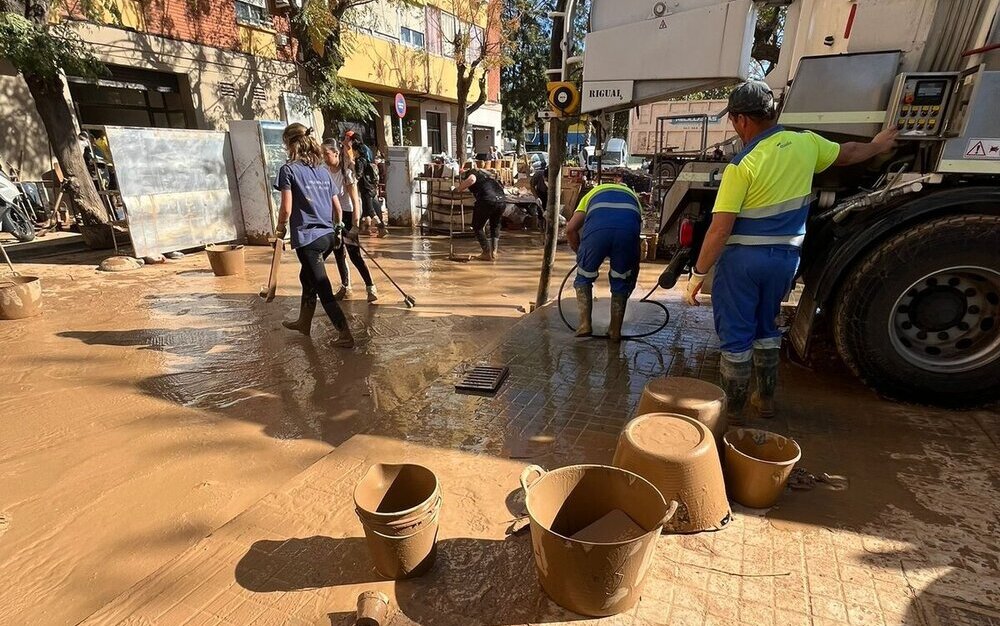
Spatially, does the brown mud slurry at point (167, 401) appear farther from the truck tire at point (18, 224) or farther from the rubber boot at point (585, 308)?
the truck tire at point (18, 224)

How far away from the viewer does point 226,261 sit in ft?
25.2

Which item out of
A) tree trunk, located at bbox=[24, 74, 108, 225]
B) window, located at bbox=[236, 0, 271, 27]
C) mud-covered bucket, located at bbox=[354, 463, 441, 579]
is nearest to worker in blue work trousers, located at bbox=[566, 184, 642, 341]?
mud-covered bucket, located at bbox=[354, 463, 441, 579]

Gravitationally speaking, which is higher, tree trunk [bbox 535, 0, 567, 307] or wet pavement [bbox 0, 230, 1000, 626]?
tree trunk [bbox 535, 0, 567, 307]

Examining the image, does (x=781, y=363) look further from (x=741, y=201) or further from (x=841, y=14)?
(x=841, y=14)

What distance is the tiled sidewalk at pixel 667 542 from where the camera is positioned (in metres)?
1.94

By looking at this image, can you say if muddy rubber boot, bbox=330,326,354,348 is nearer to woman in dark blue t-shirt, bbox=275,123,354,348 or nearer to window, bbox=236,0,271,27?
woman in dark blue t-shirt, bbox=275,123,354,348

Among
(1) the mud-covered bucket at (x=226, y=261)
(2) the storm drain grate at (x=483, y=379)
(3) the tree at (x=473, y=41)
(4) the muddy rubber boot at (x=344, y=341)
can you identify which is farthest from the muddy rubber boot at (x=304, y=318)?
(3) the tree at (x=473, y=41)

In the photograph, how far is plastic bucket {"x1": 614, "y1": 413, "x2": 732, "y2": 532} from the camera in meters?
2.14

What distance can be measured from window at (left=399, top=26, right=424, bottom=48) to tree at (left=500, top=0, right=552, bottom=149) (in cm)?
721

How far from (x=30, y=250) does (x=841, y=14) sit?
1197 centimetres

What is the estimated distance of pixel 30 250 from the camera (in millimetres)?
9391

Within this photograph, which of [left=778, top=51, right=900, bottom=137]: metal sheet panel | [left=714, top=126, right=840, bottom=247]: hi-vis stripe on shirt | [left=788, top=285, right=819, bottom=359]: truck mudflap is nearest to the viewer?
[left=714, top=126, right=840, bottom=247]: hi-vis stripe on shirt

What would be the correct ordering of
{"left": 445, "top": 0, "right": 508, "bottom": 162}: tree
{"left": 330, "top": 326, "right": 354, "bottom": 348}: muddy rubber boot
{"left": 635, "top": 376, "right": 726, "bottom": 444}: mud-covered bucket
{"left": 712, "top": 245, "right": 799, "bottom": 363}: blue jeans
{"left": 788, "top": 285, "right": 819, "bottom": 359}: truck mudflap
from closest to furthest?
{"left": 635, "top": 376, "right": 726, "bottom": 444}: mud-covered bucket < {"left": 712, "top": 245, "right": 799, "bottom": 363}: blue jeans < {"left": 788, "top": 285, "right": 819, "bottom": 359}: truck mudflap < {"left": 330, "top": 326, "right": 354, "bottom": 348}: muddy rubber boot < {"left": 445, "top": 0, "right": 508, "bottom": 162}: tree

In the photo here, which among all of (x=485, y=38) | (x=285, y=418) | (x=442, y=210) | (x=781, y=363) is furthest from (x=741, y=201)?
(x=485, y=38)
